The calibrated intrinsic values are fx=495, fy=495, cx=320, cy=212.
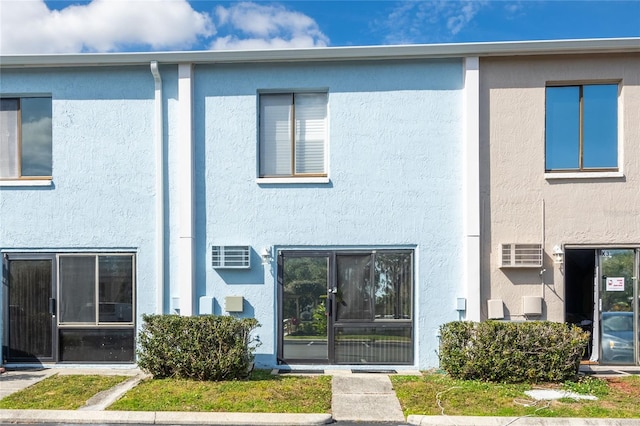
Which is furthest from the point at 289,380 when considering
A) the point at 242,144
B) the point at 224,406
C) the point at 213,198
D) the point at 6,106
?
the point at 6,106

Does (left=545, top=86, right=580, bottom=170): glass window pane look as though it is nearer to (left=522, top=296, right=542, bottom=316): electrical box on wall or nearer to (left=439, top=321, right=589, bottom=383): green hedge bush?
(left=522, top=296, right=542, bottom=316): electrical box on wall

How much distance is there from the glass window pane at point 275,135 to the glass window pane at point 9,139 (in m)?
4.48

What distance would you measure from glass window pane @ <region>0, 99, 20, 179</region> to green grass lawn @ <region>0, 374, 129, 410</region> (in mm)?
3798

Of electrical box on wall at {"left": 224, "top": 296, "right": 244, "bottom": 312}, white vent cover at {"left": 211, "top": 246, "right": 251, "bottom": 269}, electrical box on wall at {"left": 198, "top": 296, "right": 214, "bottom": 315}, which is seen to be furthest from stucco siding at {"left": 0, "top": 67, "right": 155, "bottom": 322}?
electrical box on wall at {"left": 224, "top": 296, "right": 244, "bottom": 312}

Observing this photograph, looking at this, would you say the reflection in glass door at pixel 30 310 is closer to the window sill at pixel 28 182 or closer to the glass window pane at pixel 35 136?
the window sill at pixel 28 182

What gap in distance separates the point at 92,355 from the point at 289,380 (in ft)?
12.2

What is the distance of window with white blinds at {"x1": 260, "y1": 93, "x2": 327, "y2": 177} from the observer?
8805 mm

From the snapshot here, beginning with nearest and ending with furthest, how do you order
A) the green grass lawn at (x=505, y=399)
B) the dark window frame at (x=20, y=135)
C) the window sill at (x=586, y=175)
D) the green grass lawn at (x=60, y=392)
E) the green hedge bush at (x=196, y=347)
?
the green grass lawn at (x=505, y=399) → the green grass lawn at (x=60, y=392) → the green hedge bush at (x=196, y=347) → the window sill at (x=586, y=175) → the dark window frame at (x=20, y=135)

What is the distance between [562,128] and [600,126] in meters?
0.65

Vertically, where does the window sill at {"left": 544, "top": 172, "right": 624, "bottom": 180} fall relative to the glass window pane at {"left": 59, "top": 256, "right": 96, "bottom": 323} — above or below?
above

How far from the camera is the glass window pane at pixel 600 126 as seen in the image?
8578 millimetres

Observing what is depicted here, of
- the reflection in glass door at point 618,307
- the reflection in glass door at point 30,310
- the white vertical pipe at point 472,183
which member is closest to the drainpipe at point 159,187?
the reflection in glass door at point 30,310

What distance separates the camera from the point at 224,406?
251 inches

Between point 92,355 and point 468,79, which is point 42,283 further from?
point 468,79
